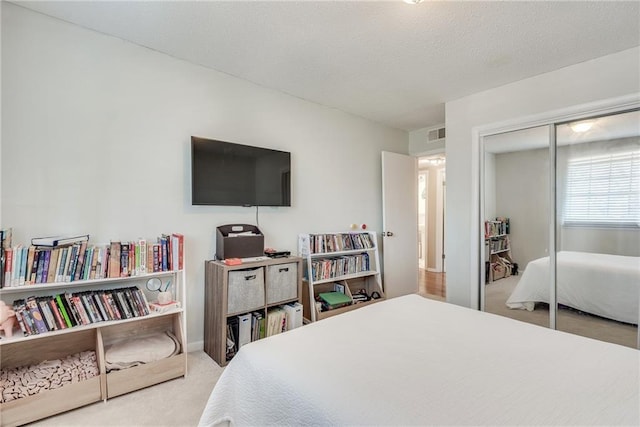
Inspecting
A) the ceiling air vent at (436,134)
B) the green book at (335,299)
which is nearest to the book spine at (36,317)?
the green book at (335,299)

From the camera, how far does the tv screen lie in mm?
2520

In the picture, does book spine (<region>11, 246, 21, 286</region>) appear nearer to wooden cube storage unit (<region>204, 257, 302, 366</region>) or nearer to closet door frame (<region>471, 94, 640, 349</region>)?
wooden cube storage unit (<region>204, 257, 302, 366</region>)

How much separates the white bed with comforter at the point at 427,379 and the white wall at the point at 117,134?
4.97 feet

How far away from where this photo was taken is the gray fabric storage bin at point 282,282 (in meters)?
2.66

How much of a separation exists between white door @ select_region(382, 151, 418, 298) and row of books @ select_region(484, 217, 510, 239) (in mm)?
1204

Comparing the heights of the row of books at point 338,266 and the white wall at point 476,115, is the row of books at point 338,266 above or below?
below

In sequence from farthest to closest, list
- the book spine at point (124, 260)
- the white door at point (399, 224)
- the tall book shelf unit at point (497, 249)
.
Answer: the white door at point (399, 224) < the tall book shelf unit at point (497, 249) < the book spine at point (124, 260)

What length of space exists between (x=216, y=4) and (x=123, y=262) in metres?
1.75


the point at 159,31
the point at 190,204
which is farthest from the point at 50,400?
the point at 159,31

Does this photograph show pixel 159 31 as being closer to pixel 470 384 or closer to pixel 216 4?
pixel 216 4

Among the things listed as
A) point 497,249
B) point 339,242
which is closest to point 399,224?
point 339,242

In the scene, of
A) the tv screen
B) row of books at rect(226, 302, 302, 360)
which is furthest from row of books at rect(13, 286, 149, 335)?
the tv screen

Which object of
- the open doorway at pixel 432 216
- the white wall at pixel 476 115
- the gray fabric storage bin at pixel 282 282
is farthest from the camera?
the open doorway at pixel 432 216

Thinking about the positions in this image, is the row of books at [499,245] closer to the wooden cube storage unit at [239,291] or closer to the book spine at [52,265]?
the wooden cube storage unit at [239,291]
